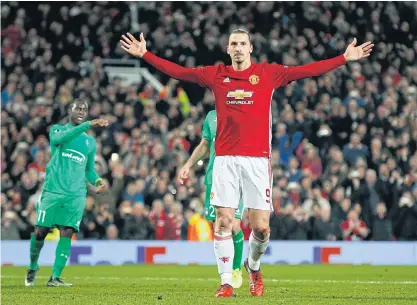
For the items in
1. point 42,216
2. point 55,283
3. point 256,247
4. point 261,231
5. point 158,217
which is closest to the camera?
point 261,231

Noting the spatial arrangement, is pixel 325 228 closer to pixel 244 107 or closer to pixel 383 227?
pixel 383 227

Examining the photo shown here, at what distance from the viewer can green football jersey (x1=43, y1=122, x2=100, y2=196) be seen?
528 inches

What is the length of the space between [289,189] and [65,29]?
8810 mm

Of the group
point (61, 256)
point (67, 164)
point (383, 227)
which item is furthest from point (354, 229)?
point (61, 256)

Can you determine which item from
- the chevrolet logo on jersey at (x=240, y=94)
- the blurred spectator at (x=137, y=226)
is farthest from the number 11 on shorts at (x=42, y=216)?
the blurred spectator at (x=137, y=226)

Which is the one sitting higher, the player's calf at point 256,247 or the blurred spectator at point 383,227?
the blurred spectator at point 383,227

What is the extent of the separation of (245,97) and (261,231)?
140 cm

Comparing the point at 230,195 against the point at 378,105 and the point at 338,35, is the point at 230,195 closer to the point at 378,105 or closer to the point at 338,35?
the point at 378,105

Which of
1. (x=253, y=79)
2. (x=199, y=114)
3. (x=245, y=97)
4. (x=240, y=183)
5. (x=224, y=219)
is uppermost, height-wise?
(x=199, y=114)

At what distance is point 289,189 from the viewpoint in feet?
71.9

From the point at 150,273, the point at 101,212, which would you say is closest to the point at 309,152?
the point at 101,212

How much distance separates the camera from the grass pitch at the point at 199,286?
10391 millimetres

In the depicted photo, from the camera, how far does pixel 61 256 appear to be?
1316 cm

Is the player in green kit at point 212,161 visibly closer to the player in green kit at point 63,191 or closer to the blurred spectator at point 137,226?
the player in green kit at point 63,191
